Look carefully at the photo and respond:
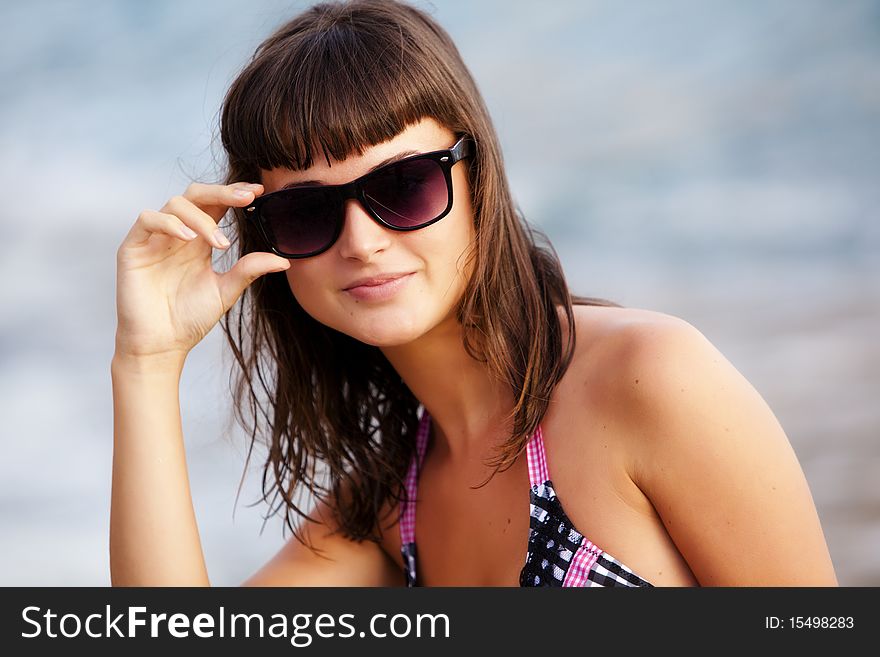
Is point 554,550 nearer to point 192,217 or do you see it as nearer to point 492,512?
point 492,512

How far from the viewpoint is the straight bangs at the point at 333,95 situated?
2365 millimetres

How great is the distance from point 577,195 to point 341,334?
5.92 m

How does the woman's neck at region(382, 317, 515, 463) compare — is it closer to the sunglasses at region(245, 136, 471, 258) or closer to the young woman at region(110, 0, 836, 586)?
the young woman at region(110, 0, 836, 586)

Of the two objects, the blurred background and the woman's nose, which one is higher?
the blurred background

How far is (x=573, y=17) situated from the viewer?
10289 mm

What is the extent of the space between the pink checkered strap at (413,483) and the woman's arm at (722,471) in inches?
34.6

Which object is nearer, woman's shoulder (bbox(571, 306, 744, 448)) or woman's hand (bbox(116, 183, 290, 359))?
woman's shoulder (bbox(571, 306, 744, 448))

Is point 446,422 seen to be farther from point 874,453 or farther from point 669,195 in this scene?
point 669,195

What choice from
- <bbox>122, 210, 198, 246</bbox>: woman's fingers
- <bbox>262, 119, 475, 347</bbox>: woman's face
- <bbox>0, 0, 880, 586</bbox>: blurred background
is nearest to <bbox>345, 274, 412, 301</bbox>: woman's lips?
<bbox>262, 119, 475, 347</bbox>: woman's face

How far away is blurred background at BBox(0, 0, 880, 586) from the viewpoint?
621cm

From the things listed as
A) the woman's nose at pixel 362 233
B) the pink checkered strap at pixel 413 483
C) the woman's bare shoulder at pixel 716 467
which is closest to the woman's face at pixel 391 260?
the woman's nose at pixel 362 233

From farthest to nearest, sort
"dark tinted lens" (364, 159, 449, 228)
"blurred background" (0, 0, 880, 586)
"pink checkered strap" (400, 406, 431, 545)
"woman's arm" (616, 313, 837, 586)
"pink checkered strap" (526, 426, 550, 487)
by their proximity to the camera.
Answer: "blurred background" (0, 0, 880, 586), "pink checkered strap" (400, 406, 431, 545), "pink checkered strap" (526, 426, 550, 487), "dark tinted lens" (364, 159, 449, 228), "woman's arm" (616, 313, 837, 586)

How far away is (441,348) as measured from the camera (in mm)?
2736
